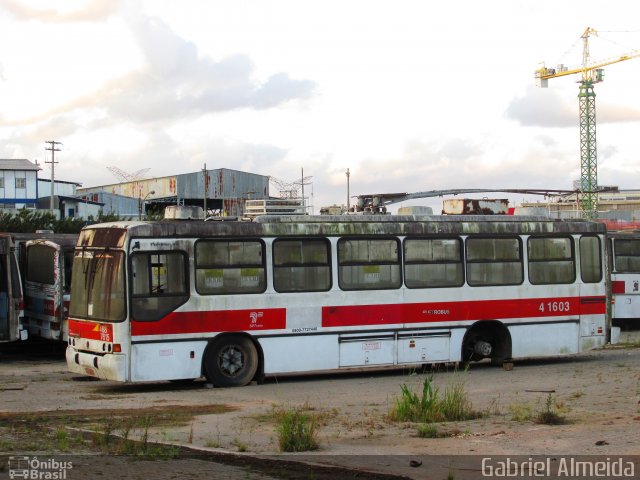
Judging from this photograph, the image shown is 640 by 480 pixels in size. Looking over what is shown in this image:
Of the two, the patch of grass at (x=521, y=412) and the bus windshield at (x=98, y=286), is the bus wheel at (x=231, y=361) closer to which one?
the bus windshield at (x=98, y=286)

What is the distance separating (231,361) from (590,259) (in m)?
8.25

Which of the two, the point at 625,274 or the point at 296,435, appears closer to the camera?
the point at 296,435

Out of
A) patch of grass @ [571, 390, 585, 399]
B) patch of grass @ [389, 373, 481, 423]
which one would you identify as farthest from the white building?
patch of grass @ [389, 373, 481, 423]

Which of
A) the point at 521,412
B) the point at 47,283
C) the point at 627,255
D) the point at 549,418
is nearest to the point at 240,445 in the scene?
the point at 549,418

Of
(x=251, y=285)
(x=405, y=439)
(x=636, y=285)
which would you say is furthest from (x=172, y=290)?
(x=636, y=285)

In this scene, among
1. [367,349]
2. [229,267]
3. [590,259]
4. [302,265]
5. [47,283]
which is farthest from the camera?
[47,283]

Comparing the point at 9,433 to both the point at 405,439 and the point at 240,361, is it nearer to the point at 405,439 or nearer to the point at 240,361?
the point at 405,439

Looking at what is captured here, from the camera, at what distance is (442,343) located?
64.8 feet

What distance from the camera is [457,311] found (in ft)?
65.4

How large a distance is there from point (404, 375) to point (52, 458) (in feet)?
35.2

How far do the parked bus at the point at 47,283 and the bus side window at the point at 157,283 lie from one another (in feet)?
19.8

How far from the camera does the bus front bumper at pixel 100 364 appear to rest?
1669 centimetres

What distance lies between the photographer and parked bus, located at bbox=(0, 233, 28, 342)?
22.2 m

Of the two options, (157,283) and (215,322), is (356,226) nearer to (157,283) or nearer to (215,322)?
(215,322)
